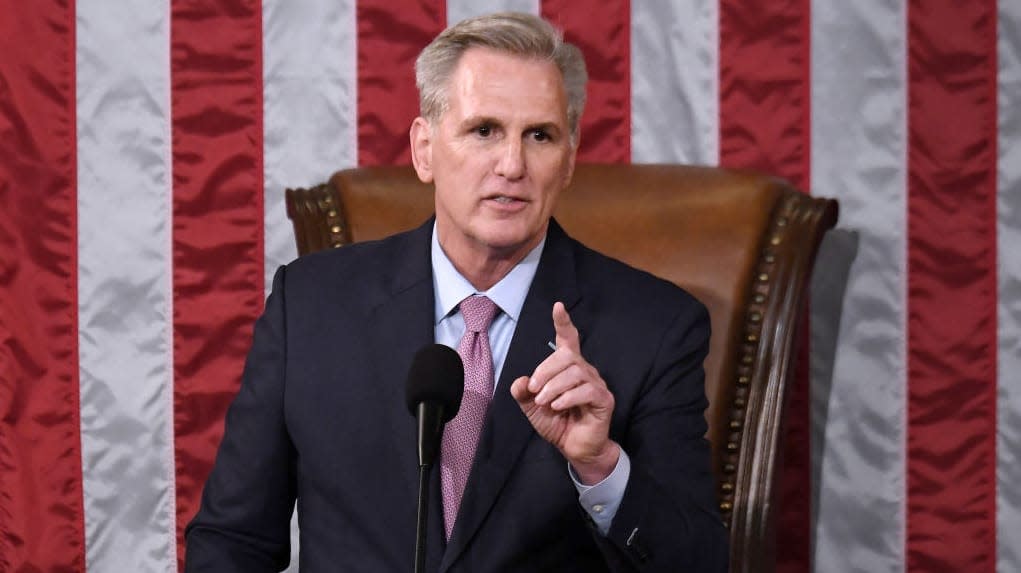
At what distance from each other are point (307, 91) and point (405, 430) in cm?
97

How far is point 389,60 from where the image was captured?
2.48 m

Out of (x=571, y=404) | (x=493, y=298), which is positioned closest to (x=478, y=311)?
(x=493, y=298)

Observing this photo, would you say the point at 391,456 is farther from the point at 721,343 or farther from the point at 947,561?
the point at 947,561

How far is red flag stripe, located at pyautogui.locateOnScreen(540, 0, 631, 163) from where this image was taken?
96.8 inches

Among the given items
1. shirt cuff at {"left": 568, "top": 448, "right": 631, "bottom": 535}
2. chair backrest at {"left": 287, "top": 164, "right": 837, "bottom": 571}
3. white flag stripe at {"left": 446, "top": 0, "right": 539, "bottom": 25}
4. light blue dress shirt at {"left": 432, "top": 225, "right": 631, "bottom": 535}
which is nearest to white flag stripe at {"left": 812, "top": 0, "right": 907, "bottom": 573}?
chair backrest at {"left": 287, "top": 164, "right": 837, "bottom": 571}

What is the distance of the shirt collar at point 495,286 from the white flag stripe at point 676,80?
2.20ft

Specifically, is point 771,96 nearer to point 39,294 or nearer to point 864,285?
point 864,285

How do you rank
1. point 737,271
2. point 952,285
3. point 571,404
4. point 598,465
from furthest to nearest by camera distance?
point 952,285, point 737,271, point 598,465, point 571,404

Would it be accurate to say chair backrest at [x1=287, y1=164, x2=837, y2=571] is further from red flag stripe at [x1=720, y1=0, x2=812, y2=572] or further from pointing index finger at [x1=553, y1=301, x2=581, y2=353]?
pointing index finger at [x1=553, y1=301, x2=581, y2=353]

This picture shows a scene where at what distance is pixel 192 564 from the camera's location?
1766mm

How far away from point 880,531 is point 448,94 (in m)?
1.24

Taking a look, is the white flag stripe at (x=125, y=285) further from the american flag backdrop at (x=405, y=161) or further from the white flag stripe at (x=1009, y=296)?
the white flag stripe at (x=1009, y=296)

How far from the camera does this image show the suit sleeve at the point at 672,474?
155cm

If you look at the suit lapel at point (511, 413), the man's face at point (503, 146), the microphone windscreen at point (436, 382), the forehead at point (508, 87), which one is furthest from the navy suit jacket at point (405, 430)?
the microphone windscreen at point (436, 382)
